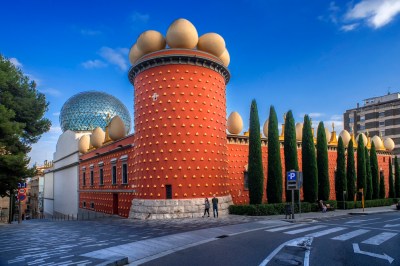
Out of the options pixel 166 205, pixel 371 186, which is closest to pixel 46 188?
pixel 166 205

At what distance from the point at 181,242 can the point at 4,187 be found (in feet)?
53.8

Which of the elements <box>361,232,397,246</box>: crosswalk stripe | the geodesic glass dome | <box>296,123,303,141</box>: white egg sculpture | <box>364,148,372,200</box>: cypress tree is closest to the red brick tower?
<box>361,232,397,246</box>: crosswalk stripe

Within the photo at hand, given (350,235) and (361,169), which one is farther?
(361,169)

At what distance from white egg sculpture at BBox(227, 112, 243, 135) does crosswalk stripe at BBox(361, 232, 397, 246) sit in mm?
17837

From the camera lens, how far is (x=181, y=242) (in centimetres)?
1319

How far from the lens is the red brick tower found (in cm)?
2433

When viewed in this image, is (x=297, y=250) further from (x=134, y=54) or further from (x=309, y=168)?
(x=134, y=54)

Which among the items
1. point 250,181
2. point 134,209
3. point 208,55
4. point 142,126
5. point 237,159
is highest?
point 208,55

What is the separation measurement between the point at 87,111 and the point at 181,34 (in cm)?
2753

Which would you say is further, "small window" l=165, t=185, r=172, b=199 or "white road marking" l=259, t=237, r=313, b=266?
"small window" l=165, t=185, r=172, b=199

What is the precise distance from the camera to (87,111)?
157 feet

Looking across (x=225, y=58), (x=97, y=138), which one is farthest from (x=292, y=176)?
(x=97, y=138)

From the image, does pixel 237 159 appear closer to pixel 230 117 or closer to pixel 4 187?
pixel 230 117

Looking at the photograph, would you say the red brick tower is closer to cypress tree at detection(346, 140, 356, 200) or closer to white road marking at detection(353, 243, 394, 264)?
white road marking at detection(353, 243, 394, 264)
